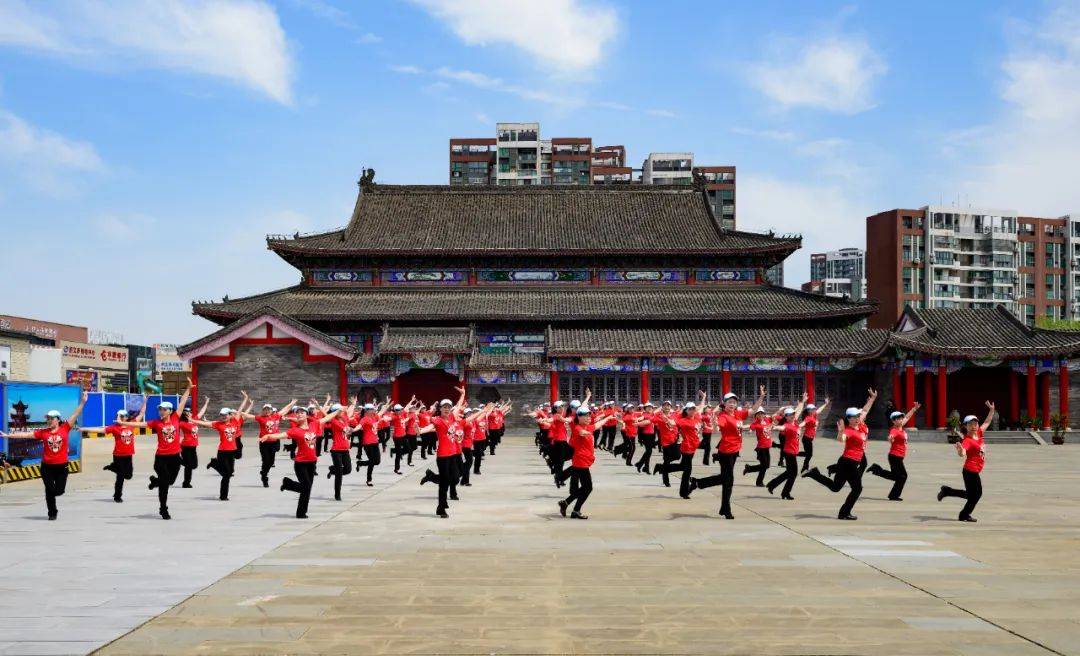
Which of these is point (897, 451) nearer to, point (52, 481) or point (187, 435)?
point (187, 435)

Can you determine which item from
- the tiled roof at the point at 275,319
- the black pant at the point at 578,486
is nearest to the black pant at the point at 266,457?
the black pant at the point at 578,486

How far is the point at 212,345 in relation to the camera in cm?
4522

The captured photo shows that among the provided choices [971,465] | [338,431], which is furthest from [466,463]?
[971,465]

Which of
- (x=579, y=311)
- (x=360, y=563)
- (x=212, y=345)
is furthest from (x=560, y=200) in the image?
(x=360, y=563)

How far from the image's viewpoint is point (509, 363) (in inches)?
1834

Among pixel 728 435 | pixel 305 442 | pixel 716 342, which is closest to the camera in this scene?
pixel 305 442

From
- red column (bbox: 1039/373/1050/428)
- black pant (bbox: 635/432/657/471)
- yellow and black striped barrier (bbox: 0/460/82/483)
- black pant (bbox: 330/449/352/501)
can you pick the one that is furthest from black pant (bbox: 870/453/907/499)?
red column (bbox: 1039/373/1050/428)

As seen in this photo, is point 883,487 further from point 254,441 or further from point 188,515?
point 254,441

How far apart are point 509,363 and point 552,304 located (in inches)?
190

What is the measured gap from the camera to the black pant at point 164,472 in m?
15.2

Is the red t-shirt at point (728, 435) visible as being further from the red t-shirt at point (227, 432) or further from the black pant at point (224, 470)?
the red t-shirt at point (227, 432)

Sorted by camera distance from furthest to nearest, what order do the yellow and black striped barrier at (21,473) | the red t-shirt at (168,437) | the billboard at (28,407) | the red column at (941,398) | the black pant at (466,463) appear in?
the red column at (941,398) → the billboard at (28,407) → the yellow and black striped barrier at (21,473) → the black pant at (466,463) → the red t-shirt at (168,437)

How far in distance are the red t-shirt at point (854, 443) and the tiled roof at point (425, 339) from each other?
31.3m

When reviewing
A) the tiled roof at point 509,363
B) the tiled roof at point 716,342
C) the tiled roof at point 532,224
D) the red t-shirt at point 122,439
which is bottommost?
the red t-shirt at point 122,439
